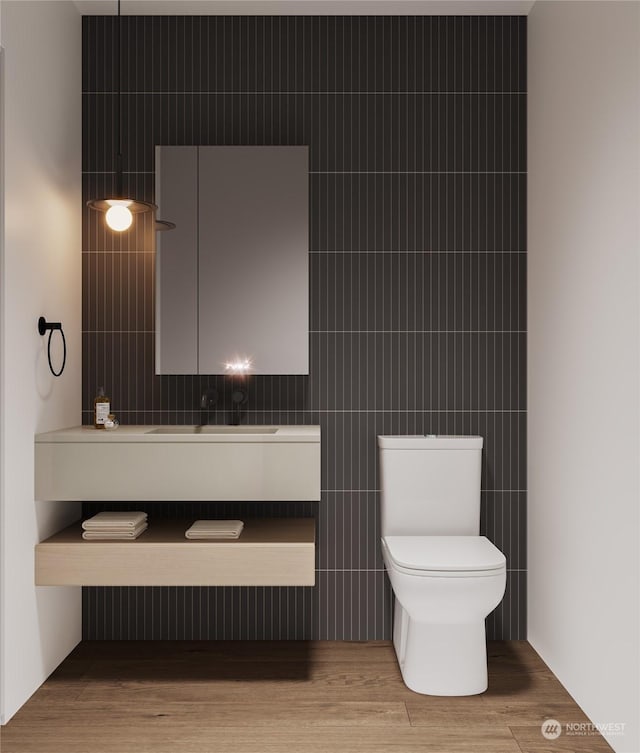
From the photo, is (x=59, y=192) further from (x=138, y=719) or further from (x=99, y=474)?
(x=138, y=719)

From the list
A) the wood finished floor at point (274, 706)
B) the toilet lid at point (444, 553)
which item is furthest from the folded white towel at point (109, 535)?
the toilet lid at point (444, 553)

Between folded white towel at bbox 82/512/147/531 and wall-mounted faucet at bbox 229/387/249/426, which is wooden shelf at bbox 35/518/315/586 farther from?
wall-mounted faucet at bbox 229/387/249/426

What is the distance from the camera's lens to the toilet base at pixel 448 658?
236 cm

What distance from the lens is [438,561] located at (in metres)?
2.30

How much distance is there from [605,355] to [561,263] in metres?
0.52

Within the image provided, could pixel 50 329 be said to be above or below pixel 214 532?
above

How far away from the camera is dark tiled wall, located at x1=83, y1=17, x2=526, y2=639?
290cm

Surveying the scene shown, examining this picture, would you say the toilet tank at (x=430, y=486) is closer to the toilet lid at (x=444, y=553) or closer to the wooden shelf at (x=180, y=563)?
the toilet lid at (x=444, y=553)

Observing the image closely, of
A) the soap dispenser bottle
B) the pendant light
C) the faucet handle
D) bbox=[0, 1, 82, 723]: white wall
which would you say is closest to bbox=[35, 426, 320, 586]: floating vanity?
bbox=[0, 1, 82, 723]: white wall

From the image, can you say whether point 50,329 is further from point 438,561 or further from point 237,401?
point 438,561

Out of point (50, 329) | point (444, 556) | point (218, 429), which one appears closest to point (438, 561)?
point (444, 556)

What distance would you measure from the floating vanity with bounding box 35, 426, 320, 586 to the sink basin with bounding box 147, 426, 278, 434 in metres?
0.28

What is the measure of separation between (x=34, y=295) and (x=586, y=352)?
1922mm

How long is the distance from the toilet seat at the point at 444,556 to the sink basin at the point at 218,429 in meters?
0.65
